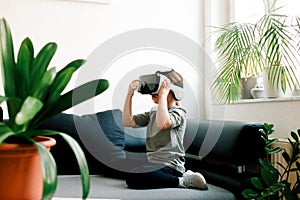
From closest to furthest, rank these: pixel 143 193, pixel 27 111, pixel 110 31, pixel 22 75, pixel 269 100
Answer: pixel 27 111 < pixel 22 75 < pixel 143 193 < pixel 269 100 < pixel 110 31

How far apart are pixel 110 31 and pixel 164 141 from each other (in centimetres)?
110

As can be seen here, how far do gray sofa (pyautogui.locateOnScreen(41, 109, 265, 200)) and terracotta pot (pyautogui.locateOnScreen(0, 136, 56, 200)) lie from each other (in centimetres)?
95

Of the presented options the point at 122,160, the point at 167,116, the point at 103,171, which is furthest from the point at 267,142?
the point at 103,171

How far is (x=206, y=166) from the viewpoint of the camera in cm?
221

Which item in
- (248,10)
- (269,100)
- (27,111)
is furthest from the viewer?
(248,10)

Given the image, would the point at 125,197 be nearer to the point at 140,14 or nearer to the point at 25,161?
the point at 25,161

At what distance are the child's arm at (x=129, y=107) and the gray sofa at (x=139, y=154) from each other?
0.57 feet

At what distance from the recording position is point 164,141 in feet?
6.63

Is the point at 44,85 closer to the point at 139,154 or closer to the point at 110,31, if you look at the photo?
the point at 139,154

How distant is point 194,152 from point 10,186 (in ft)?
5.24

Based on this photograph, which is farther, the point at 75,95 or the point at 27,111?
the point at 75,95

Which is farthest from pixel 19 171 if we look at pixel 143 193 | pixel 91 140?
pixel 91 140

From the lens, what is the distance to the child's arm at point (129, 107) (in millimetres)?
2096

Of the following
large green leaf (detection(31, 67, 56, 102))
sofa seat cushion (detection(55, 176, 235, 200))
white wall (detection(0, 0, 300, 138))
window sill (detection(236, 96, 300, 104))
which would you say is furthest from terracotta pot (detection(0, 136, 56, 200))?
white wall (detection(0, 0, 300, 138))
